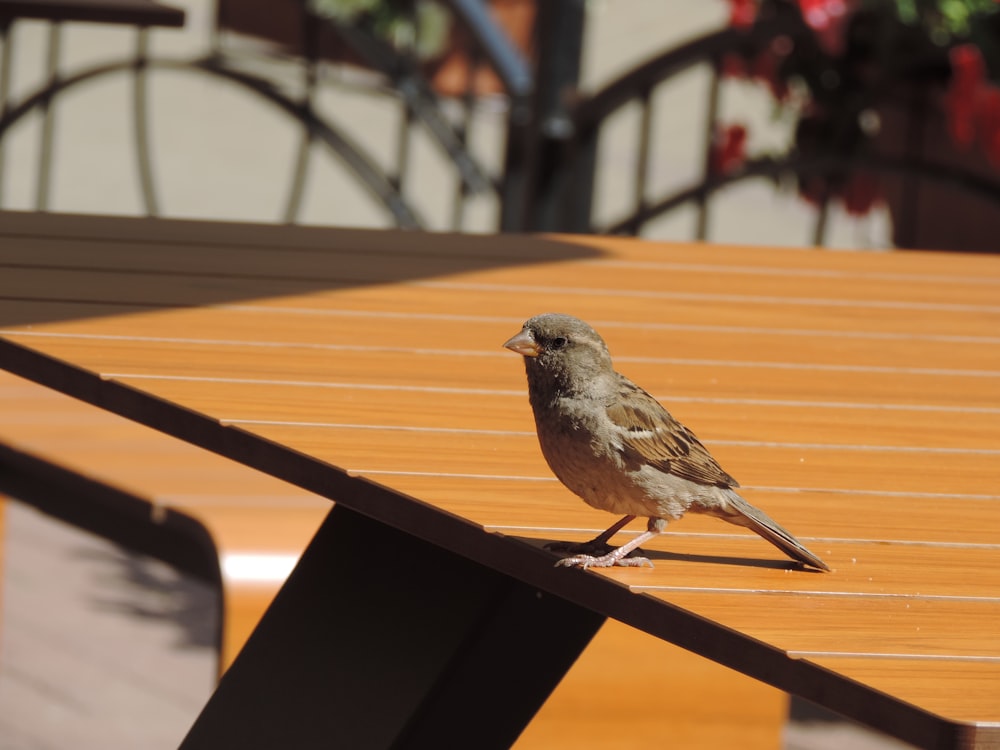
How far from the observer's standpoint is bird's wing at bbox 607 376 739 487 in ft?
4.24

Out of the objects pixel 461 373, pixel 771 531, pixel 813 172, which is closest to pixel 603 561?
pixel 771 531

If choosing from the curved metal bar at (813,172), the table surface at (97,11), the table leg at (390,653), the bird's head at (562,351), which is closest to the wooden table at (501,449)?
the table leg at (390,653)

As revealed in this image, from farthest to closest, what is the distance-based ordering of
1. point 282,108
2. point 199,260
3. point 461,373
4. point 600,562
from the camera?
point 282,108, point 199,260, point 461,373, point 600,562

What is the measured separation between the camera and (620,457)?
128 cm

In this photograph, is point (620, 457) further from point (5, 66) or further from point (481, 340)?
point (5, 66)

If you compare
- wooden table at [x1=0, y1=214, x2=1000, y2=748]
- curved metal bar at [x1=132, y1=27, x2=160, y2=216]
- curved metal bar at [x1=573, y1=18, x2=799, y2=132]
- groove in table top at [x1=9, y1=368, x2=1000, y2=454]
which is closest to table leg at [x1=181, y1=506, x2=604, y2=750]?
wooden table at [x1=0, y1=214, x2=1000, y2=748]

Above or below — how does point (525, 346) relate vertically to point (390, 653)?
above

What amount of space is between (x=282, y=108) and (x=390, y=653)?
3.29m

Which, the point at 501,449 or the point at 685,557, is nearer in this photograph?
the point at 685,557

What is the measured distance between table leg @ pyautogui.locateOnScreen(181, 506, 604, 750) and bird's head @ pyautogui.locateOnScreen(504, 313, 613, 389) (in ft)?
1.05

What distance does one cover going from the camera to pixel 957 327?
2260 mm

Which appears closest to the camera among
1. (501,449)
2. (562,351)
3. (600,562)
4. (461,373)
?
(600,562)

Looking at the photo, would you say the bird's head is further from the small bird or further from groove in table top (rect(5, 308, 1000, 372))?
groove in table top (rect(5, 308, 1000, 372))

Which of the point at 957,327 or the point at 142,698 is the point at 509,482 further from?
the point at 142,698
